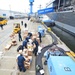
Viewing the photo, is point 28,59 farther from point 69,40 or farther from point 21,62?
point 69,40

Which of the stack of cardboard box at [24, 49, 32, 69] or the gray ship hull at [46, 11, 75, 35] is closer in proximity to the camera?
the stack of cardboard box at [24, 49, 32, 69]

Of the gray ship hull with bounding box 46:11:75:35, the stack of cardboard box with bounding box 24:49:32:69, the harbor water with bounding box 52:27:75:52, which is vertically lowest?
the harbor water with bounding box 52:27:75:52

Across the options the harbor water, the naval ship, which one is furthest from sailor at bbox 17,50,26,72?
the naval ship

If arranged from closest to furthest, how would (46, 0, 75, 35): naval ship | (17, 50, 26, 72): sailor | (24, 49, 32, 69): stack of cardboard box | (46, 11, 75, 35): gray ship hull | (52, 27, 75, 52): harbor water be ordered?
(17, 50, 26, 72): sailor → (24, 49, 32, 69): stack of cardboard box → (52, 27, 75, 52): harbor water → (46, 11, 75, 35): gray ship hull → (46, 0, 75, 35): naval ship

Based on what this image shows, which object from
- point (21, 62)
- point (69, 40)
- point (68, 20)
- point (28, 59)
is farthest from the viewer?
point (68, 20)

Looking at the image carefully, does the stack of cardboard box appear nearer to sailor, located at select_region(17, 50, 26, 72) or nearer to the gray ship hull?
sailor, located at select_region(17, 50, 26, 72)

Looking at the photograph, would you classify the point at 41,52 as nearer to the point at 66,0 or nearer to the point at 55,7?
the point at 66,0

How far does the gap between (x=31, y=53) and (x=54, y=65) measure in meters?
3.98

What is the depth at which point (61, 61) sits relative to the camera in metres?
5.60

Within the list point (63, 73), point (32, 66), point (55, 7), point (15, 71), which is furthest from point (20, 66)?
point (55, 7)

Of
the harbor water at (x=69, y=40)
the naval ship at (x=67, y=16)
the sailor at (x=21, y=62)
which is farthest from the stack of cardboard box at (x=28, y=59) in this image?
the naval ship at (x=67, y=16)

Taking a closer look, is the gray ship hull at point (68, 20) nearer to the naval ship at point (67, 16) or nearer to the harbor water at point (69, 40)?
the naval ship at point (67, 16)

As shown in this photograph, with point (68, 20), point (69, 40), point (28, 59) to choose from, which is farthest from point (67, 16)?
point (28, 59)

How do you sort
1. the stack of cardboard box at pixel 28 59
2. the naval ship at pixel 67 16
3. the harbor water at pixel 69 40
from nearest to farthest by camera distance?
the stack of cardboard box at pixel 28 59 → the harbor water at pixel 69 40 → the naval ship at pixel 67 16
